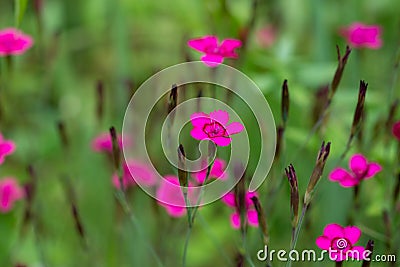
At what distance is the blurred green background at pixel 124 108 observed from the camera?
1.02 meters

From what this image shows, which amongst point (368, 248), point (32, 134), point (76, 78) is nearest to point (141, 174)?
point (368, 248)

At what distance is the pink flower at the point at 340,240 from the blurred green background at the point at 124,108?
0.48ft

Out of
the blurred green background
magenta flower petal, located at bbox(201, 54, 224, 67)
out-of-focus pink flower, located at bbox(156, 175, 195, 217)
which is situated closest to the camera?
magenta flower petal, located at bbox(201, 54, 224, 67)

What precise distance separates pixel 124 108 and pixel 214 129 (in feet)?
1.92

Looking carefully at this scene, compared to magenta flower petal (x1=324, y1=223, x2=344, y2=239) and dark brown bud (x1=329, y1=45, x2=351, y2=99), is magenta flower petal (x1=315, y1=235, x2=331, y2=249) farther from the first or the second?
dark brown bud (x1=329, y1=45, x2=351, y2=99)

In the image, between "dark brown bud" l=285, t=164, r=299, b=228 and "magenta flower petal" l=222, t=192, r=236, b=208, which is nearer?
"dark brown bud" l=285, t=164, r=299, b=228

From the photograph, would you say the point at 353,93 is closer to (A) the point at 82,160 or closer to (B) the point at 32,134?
(A) the point at 82,160

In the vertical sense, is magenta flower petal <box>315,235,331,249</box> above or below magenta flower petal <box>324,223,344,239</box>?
below

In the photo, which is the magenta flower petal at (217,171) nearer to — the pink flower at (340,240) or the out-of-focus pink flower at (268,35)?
the pink flower at (340,240)

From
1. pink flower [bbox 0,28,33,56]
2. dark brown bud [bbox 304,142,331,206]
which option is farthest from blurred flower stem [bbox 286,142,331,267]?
pink flower [bbox 0,28,33,56]

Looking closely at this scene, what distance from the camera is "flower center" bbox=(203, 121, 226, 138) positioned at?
0.67 metres

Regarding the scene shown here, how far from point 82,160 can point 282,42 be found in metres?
0.46

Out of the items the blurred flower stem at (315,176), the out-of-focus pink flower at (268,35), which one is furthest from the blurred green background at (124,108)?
the blurred flower stem at (315,176)

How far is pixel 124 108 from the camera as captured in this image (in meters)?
1.24
